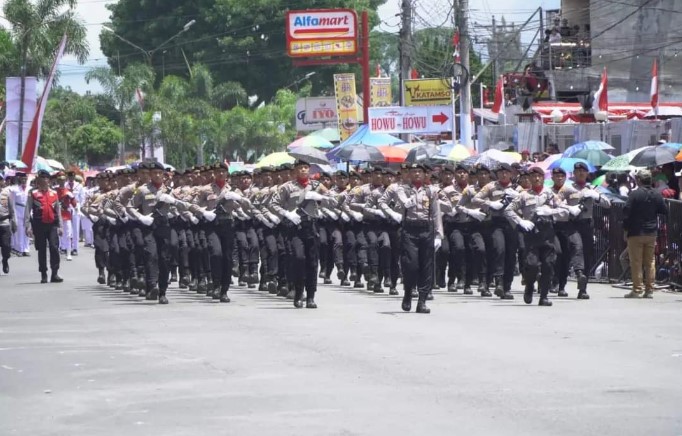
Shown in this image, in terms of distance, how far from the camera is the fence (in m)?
22.6

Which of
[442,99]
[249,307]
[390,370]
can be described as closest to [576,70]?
[442,99]

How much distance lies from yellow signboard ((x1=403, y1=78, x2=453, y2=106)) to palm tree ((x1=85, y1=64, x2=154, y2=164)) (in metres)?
34.2

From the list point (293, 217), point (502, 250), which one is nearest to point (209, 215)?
point (293, 217)

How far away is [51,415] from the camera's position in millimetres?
10664

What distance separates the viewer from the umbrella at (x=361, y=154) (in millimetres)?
34625

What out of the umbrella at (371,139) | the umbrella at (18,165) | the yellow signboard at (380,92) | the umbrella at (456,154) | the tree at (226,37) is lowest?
the umbrella at (456,154)

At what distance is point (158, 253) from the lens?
69.8 ft

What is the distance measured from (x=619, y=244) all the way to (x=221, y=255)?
7255mm

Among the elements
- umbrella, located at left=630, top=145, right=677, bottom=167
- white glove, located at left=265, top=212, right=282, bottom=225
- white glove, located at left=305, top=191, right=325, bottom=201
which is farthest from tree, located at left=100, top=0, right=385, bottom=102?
white glove, located at left=305, top=191, right=325, bottom=201

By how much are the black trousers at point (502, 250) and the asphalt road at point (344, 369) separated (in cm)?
118

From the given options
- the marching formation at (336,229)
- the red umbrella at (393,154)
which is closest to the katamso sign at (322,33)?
the red umbrella at (393,154)

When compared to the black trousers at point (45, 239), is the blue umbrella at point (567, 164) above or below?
above

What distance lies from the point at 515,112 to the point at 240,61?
46864 mm

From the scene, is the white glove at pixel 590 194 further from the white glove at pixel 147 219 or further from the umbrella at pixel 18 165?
the umbrella at pixel 18 165
